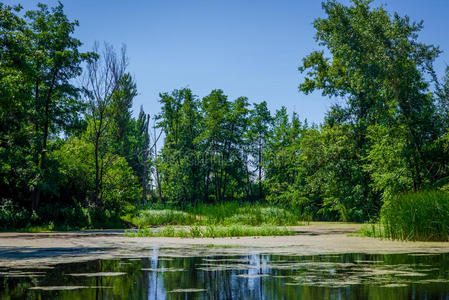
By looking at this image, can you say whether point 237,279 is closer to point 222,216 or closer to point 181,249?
point 181,249

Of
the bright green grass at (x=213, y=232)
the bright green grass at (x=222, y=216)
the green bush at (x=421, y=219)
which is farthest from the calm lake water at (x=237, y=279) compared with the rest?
the bright green grass at (x=222, y=216)

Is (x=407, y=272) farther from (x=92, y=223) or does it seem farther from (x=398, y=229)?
(x=92, y=223)

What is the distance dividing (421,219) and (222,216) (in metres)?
8.52

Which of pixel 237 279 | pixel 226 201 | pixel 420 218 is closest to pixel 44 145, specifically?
pixel 226 201

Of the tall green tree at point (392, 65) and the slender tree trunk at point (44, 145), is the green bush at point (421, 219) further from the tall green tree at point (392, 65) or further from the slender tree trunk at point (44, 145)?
the slender tree trunk at point (44, 145)

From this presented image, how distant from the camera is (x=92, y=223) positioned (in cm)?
1889

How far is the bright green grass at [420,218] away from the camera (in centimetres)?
1017

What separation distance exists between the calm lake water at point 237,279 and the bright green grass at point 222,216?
32.1 feet

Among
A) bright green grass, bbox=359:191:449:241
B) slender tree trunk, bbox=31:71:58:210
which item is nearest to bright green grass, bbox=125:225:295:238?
bright green grass, bbox=359:191:449:241

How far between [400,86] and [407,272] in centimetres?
1752

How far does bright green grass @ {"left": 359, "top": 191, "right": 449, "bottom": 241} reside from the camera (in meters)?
10.2

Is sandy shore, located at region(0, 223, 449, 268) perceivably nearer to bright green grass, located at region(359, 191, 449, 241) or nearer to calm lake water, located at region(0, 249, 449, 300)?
bright green grass, located at region(359, 191, 449, 241)

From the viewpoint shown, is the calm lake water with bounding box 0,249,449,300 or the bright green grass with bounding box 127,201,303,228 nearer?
the calm lake water with bounding box 0,249,449,300

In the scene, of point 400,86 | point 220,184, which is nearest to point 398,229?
point 400,86
